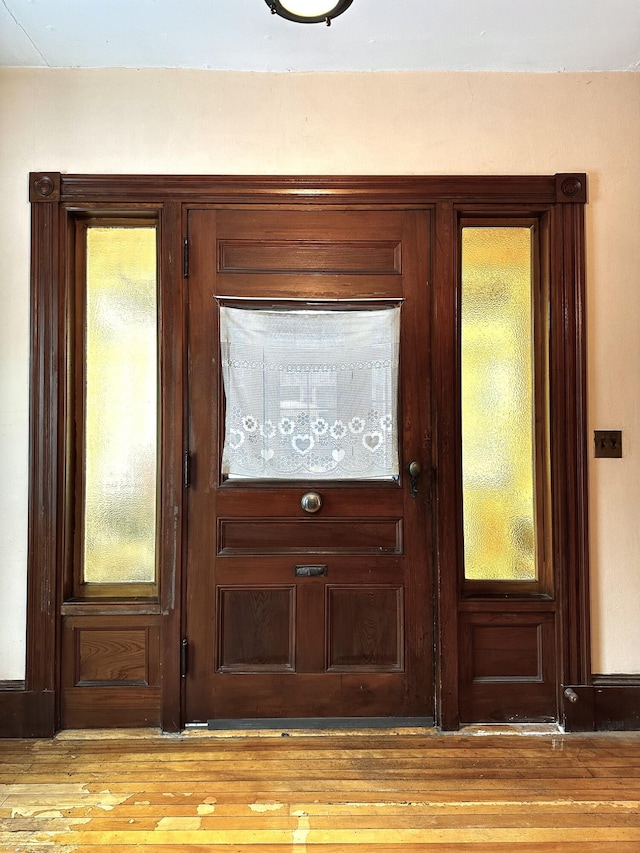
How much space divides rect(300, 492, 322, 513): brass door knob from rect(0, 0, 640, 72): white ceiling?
1793mm

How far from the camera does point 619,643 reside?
237 centimetres

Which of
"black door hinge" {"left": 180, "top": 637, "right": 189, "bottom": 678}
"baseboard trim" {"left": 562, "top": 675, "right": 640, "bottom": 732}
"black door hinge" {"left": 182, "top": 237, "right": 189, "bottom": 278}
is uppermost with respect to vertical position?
"black door hinge" {"left": 182, "top": 237, "right": 189, "bottom": 278}

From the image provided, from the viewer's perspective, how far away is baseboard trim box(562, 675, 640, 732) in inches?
91.0

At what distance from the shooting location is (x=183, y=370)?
2.36 metres

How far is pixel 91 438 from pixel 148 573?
63cm

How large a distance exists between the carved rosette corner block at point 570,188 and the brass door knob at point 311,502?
1610 millimetres

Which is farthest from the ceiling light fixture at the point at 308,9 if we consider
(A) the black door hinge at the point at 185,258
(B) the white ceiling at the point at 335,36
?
(A) the black door hinge at the point at 185,258

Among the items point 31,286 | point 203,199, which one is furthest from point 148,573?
point 203,199

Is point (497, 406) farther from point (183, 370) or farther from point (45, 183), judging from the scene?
point (45, 183)

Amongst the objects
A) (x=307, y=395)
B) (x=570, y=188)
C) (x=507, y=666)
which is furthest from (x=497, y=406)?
(x=507, y=666)

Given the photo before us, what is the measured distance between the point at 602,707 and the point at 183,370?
222cm

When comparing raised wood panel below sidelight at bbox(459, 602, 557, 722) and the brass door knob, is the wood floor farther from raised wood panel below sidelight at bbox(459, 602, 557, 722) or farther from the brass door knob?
the brass door knob

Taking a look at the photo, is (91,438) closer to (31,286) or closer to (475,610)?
(31,286)

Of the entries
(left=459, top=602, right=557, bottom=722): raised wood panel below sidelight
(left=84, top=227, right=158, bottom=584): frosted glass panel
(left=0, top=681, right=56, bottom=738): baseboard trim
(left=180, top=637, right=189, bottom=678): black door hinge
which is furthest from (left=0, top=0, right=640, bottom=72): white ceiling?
(left=0, top=681, right=56, bottom=738): baseboard trim
